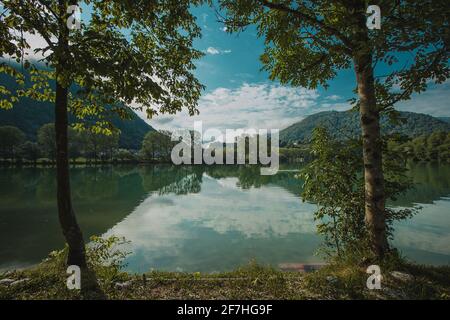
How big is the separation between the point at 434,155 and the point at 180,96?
13727cm

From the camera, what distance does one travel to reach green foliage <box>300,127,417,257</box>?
659 centimetres

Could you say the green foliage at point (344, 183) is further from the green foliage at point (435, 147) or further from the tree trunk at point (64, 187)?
the green foliage at point (435, 147)

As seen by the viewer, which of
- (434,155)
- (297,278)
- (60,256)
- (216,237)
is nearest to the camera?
(297,278)

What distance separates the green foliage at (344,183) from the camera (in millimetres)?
6586

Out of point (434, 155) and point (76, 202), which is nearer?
point (76, 202)

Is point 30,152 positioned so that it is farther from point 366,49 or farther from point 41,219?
point 366,49

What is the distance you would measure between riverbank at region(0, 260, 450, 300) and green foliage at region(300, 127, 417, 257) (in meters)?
1.27

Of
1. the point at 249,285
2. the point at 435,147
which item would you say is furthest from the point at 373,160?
the point at 435,147

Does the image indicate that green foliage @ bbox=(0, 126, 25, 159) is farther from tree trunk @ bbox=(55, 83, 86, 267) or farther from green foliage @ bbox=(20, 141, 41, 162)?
tree trunk @ bbox=(55, 83, 86, 267)

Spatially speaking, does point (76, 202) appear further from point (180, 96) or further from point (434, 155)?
point (434, 155)

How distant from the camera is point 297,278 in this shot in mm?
5848

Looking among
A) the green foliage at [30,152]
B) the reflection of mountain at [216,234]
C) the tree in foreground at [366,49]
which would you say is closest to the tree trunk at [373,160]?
the tree in foreground at [366,49]

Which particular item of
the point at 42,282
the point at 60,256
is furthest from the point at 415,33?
the point at 60,256

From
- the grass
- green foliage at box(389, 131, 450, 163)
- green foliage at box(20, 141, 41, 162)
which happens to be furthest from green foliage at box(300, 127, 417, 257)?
green foliage at box(389, 131, 450, 163)
